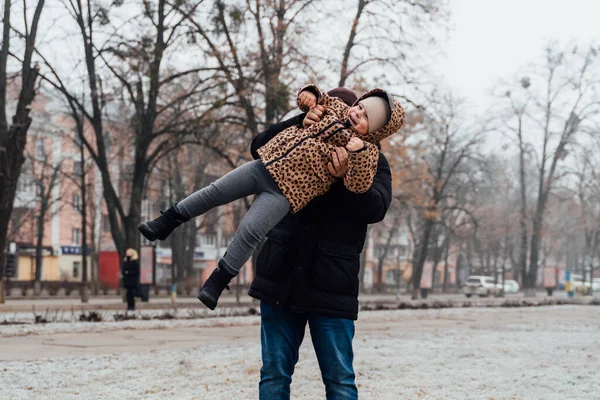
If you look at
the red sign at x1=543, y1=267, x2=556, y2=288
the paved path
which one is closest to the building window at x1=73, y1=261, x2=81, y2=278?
the red sign at x1=543, y1=267, x2=556, y2=288

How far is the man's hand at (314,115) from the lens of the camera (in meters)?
3.81

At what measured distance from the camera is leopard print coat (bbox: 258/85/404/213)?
3.65 m

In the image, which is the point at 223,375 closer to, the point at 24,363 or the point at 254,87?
the point at 24,363

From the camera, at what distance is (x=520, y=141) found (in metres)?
46.4

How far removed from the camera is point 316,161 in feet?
12.2

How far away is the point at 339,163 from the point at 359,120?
0.83 ft

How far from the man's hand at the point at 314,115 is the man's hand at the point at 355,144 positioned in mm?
229

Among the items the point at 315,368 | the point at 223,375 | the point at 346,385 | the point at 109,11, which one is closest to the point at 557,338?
the point at 315,368

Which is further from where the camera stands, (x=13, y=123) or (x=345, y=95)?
(x=13, y=123)

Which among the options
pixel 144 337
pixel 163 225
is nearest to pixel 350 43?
pixel 144 337

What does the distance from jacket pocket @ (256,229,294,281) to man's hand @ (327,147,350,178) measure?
1.34ft

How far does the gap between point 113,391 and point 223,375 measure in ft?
4.56

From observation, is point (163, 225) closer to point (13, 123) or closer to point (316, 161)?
point (316, 161)

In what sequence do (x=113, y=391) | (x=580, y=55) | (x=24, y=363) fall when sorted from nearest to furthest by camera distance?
(x=113, y=391) < (x=24, y=363) < (x=580, y=55)
